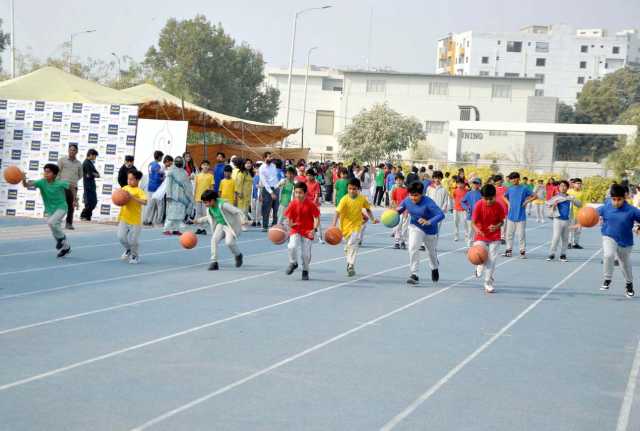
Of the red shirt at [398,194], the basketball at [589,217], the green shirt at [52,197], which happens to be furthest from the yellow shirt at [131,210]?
the basketball at [589,217]

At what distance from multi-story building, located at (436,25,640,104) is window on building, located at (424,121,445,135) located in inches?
1693

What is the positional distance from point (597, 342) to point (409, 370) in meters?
3.28

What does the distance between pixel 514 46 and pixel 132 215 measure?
356 feet

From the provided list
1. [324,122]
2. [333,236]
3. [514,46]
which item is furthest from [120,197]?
[514,46]

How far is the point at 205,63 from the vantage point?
237 feet

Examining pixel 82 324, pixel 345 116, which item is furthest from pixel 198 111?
pixel 345 116

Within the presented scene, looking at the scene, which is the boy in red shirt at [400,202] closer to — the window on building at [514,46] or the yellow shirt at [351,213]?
the yellow shirt at [351,213]

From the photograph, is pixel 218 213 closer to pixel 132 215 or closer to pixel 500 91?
pixel 132 215

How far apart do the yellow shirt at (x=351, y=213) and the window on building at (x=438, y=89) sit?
207ft

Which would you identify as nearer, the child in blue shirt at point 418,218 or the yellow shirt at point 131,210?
the child in blue shirt at point 418,218

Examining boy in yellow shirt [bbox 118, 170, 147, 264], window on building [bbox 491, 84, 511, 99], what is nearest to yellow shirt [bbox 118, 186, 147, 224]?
boy in yellow shirt [bbox 118, 170, 147, 264]

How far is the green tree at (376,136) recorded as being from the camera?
68750 millimetres

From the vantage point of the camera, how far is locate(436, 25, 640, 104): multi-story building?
394ft

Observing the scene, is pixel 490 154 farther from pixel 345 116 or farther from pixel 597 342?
pixel 597 342
